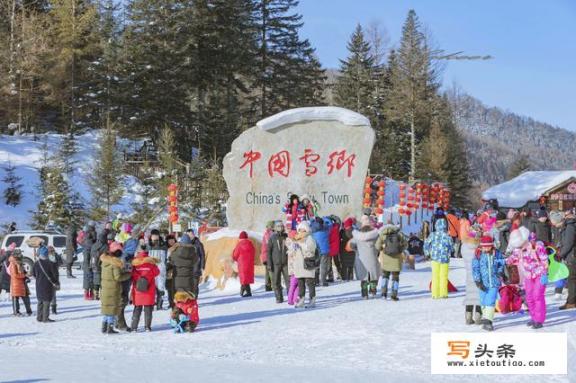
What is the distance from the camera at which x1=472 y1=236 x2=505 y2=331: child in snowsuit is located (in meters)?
9.27

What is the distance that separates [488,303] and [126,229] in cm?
941

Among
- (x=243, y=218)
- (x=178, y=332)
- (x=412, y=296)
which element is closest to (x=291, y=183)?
(x=243, y=218)

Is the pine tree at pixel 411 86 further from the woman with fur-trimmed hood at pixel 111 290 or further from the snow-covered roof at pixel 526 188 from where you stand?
the woman with fur-trimmed hood at pixel 111 290

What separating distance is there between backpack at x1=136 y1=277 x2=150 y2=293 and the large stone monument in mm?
10056

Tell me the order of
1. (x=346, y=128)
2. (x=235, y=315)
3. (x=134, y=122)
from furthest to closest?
(x=134, y=122), (x=346, y=128), (x=235, y=315)

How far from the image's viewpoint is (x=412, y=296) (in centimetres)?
1334

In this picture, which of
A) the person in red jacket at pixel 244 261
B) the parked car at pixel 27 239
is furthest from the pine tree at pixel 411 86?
the person in red jacket at pixel 244 261

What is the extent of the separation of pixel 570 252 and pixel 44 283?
900 centimetres

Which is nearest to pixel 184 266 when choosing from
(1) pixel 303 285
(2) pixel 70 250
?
(1) pixel 303 285

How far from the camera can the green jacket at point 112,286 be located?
33.4 feet

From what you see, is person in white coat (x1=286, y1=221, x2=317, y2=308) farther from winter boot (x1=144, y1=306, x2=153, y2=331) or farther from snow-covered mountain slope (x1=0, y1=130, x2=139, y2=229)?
snow-covered mountain slope (x1=0, y1=130, x2=139, y2=229)

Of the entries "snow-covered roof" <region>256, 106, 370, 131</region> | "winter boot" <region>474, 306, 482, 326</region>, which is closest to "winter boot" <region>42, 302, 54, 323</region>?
"winter boot" <region>474, 306, 482, 326</region>

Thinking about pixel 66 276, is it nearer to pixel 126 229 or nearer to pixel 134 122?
pixel 126 229

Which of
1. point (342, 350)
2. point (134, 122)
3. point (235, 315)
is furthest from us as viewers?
point (134, 122)
